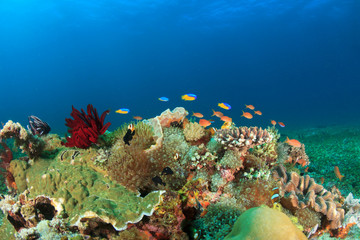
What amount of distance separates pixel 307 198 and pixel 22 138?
258 inches

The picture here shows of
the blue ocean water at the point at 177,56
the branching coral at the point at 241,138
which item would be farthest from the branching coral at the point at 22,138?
the blue ocean water at the point at 177,56

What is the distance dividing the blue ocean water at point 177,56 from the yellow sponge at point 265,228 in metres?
67.7

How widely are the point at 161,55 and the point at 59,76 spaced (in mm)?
78687

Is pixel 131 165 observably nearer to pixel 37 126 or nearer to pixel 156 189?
pixel 156 189

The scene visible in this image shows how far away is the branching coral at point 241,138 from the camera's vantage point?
4555 mm

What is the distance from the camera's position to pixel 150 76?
14288 centimetres

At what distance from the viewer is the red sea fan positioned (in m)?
5.12

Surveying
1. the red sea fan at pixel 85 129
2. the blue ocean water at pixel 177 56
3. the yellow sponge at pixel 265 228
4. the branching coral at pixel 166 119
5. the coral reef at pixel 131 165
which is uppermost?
the blue ocean water at pixel 177 56

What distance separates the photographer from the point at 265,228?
7.20 ft

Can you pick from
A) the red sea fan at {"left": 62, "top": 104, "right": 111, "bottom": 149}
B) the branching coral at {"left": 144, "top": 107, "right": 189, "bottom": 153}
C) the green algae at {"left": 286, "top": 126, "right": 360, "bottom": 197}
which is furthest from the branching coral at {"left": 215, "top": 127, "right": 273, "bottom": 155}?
the green algae at {"left": 286, "top": 126, "right": 360, "bottom": 197}

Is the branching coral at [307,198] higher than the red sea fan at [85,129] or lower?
lower

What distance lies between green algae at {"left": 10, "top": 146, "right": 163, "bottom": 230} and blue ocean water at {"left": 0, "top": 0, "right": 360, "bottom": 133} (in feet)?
217

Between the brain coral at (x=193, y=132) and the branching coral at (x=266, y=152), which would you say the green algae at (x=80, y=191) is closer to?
the brain coral at (x=193, y=132)

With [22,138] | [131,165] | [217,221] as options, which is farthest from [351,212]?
[22,138]
